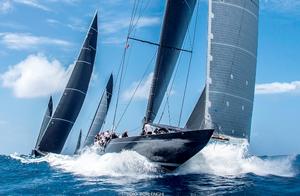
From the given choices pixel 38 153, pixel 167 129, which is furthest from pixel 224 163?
pixel 38 153

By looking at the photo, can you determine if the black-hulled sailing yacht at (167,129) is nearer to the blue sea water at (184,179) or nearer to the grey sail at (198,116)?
the blue sea water at (184,179)

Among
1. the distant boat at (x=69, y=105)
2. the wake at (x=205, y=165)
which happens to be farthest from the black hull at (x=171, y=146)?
the distant boat at (x=69, y=105)

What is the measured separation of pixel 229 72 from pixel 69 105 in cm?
2689

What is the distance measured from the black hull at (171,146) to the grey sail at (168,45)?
156 inches

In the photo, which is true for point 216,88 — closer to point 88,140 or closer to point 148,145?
point 148,145

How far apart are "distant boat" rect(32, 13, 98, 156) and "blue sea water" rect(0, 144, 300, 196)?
20483 millimetres

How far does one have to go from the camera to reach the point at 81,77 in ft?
141

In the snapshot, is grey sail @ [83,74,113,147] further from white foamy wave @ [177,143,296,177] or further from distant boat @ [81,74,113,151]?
white foamy wave @ [177,143,296,177]

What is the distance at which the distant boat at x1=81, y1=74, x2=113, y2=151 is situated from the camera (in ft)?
148

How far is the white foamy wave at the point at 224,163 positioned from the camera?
18547mm

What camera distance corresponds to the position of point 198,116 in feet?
60.3

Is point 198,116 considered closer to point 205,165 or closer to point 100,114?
point 205,165

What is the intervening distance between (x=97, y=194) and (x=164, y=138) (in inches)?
180

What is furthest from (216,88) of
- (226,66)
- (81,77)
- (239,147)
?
(81,77)
